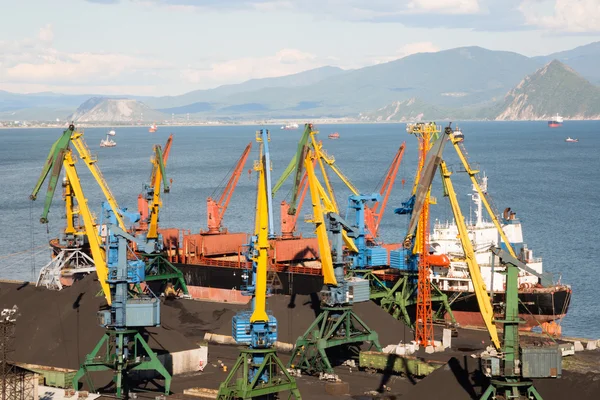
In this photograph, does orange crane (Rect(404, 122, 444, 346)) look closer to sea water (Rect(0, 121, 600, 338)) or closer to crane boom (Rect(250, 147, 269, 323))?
crane boom (Rect(250, 147, 269, 323))

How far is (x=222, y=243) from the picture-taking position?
83.4 metres

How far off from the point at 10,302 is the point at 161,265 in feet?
52.5

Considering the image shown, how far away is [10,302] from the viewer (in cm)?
6206

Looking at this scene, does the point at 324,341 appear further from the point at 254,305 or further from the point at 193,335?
the point at 193,335

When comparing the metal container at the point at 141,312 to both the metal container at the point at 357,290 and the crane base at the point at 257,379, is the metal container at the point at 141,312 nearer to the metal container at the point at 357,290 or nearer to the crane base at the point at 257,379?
the crane base at the point at 257,379

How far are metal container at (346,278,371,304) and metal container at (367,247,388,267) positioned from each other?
721cm

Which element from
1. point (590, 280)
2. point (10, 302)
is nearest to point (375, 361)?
point (10, 302)

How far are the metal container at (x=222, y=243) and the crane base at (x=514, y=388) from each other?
1792 inches

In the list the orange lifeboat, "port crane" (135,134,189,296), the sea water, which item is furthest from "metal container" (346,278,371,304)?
"port crane" (135,134,189,296)

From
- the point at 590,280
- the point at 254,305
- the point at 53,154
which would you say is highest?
the point at 53,154

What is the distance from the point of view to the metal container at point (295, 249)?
75812 millimetres

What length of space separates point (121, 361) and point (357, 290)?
13.2 m

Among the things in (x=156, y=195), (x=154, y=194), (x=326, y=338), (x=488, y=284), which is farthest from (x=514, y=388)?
(x=154, y=194)

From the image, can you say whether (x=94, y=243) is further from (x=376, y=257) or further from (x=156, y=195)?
(x=156, y=195)
